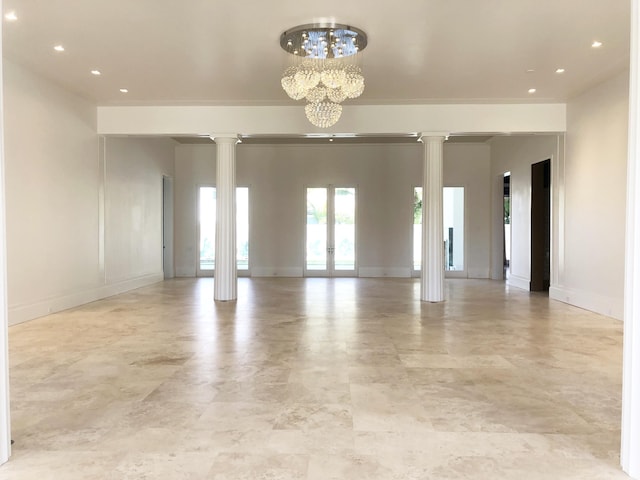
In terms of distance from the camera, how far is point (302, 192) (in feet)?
46.0

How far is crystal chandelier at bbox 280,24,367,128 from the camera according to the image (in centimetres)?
569

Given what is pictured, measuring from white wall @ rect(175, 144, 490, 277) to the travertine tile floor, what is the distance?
6.62 metres

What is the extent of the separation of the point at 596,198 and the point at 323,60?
17.9 feet

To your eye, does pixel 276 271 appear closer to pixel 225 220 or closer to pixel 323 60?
pixel 225 220

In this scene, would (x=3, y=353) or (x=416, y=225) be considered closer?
(x=3, y=353)

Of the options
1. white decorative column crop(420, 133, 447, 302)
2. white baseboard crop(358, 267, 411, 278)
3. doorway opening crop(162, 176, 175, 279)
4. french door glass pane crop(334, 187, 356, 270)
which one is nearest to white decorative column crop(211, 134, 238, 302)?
white decorative column crop(420, 133, 447, 302)

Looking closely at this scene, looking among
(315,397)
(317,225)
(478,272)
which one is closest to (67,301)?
(315,397)

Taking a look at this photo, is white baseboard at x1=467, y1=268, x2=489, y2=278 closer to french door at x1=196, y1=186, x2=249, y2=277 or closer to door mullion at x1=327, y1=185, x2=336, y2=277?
door mullion at x1=327, y1=185, x2=336, y2=277

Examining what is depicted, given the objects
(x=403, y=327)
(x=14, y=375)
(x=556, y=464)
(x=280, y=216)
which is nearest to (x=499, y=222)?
(x=280, y=216)

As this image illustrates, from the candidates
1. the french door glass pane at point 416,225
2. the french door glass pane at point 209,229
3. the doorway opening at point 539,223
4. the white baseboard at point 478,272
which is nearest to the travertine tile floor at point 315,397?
the doorway opening at point 539,223

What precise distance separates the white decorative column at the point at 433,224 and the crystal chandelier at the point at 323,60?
362 cm

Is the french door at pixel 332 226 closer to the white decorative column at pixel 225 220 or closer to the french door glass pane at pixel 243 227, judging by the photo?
the french door glass pane at pixel 243 227

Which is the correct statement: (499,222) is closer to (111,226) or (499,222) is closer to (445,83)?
(445,83)

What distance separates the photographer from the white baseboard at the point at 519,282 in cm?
1109
